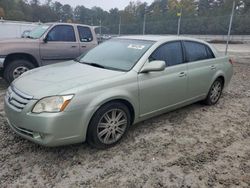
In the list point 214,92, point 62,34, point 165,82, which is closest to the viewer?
point 165,82

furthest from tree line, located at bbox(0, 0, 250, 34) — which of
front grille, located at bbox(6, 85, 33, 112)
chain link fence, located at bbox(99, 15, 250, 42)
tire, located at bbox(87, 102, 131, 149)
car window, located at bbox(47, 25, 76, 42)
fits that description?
front grille, located at bbox(6, 85, 33, 112)

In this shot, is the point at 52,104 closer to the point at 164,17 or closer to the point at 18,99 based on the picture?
the point at 18,99

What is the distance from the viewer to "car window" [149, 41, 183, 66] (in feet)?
12.7

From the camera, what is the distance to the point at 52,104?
2.82 m

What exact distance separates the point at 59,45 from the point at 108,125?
162 inches

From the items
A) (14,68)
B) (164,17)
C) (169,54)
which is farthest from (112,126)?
(164,17)

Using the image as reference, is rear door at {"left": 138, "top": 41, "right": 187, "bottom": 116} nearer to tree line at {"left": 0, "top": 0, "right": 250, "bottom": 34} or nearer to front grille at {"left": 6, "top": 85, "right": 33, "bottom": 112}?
front grille at {"left": 6, "top": 85, "right": 33, "bottom": 112}

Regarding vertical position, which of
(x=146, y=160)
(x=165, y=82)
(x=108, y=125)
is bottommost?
(x=146, y=160)

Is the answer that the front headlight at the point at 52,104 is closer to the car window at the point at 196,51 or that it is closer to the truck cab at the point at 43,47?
the car window at the point at 196,51

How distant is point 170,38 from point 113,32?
1254 inches

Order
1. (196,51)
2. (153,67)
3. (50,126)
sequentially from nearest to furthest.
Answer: (50,126), (153,67), (196,51)

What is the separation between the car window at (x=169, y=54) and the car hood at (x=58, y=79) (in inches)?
31.0

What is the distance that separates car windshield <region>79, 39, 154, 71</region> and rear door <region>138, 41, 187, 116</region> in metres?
0.23

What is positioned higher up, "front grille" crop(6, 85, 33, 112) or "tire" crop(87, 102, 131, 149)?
"front grille" crop(6, 85, 33, 112)
